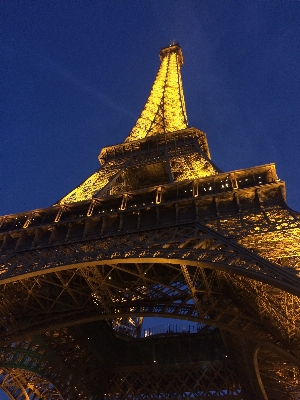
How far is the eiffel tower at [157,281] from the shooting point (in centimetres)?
1355

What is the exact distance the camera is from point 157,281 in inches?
706

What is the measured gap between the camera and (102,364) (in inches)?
1037

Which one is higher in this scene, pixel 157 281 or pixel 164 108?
pixel 164 108

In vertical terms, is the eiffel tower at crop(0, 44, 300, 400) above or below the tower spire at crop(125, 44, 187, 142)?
below

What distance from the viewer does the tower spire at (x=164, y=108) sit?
1307 inches

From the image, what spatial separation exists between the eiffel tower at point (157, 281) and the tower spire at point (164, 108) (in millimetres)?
4622

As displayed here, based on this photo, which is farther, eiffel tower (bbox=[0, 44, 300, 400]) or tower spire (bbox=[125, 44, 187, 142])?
tower spire (bbox=[125, 44, 187, 142])

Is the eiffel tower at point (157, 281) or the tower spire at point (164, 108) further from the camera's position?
the tower spire at point (164, 108)

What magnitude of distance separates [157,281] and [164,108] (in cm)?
2198

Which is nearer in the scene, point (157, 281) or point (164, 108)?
point (157, 281)

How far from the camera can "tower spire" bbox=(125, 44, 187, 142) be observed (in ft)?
109

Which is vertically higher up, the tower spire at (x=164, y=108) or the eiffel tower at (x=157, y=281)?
the tower spire at (x=164, y=108)

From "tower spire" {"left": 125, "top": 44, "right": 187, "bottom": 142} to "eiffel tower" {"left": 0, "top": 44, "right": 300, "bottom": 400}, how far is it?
4.62m

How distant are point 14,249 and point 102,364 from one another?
1165 cm
